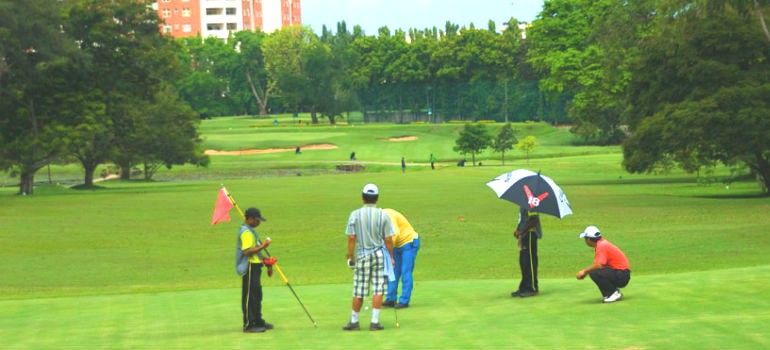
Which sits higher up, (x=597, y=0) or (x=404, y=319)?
(x=597, y=0)

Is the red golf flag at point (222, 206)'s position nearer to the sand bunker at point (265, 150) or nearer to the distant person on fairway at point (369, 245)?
the distant person on fairway at point (369, 245)

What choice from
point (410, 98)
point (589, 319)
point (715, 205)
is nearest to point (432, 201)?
point (715, 205)

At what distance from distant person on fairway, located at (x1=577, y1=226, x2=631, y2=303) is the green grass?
1.19ft

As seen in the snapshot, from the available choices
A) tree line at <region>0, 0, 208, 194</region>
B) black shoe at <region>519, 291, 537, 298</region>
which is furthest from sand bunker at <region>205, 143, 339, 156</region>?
black shoe at <region>519, 291, 537, 298</region>

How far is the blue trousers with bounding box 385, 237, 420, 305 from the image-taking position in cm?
1862

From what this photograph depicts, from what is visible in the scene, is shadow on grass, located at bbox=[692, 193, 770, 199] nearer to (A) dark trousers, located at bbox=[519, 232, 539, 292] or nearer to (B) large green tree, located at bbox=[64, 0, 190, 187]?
(B) large green tree, located at bbox=[64, 0, 190, 187]

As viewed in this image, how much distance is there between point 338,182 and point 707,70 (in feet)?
110

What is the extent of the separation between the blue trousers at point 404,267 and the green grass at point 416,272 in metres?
0.46

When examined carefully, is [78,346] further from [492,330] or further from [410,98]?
[410,98]

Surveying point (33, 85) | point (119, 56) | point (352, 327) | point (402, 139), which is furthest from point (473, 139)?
point (352, 327)

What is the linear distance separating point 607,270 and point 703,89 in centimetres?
3502

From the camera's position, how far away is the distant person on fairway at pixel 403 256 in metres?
18.4

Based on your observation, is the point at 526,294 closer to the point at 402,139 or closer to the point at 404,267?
the point at 404,267

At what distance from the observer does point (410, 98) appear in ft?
562
